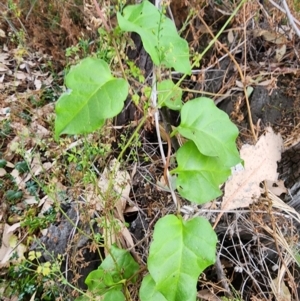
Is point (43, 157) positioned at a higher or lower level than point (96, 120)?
lower

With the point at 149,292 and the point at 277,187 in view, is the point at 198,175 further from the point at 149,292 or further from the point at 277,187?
the point at 277,187

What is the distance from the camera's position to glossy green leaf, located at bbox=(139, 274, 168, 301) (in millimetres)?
1060

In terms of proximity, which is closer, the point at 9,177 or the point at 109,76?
the point at 109,76

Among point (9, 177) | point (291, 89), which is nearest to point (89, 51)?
point (9, 177)

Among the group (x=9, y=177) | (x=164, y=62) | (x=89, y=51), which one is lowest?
(x=9, y=177)

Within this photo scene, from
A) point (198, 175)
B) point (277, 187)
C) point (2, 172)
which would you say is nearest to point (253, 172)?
point (277, 187)

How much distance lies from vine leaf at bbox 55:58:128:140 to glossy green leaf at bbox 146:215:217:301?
325 mm

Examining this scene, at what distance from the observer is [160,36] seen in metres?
0.98

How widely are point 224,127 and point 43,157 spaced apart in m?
1.49

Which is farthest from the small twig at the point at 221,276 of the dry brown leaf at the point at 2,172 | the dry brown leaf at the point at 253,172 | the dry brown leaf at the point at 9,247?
the dry brown leaf at the point at 2,172

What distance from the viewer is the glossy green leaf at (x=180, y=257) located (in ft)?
3.10

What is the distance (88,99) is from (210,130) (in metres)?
0.34

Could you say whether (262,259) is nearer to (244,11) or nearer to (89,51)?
(244,11)

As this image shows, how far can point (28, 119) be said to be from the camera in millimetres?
2436
